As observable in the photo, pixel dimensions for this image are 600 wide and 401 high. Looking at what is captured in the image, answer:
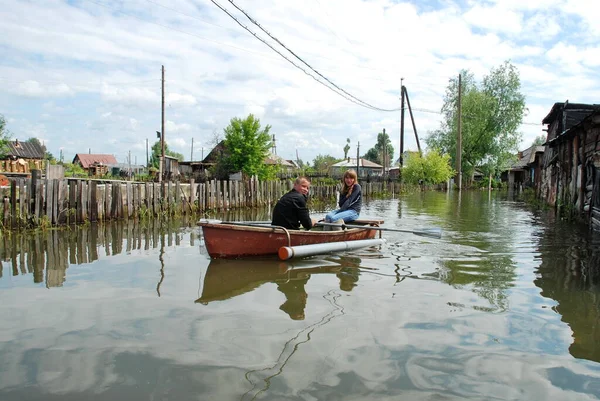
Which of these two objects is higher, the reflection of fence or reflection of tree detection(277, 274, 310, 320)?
the reflection of fence

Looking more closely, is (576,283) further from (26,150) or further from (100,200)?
(26,150)

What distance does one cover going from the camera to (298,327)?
5.03 meters

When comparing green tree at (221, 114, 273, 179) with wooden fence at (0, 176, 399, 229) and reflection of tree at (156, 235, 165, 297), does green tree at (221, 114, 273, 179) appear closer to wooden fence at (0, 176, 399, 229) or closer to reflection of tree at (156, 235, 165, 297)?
wooden fence at (0, 176, 399, 229)

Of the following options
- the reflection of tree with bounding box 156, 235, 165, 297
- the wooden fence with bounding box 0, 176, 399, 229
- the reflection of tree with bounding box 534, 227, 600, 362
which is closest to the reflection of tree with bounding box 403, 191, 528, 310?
the reflection of tree with bounding box 534, 227, 600, 362

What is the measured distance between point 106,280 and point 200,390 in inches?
160

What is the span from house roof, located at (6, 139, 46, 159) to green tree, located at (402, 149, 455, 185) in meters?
37.6

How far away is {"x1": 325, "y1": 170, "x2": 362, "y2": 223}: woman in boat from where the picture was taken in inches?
417

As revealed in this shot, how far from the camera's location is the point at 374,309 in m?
5.73

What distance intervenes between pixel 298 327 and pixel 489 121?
171 feet

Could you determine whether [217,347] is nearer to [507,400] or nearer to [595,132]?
[507,400]

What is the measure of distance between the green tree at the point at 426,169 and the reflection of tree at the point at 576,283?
34.6 meters

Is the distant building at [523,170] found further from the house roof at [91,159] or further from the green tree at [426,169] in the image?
the house roof at [91,159]

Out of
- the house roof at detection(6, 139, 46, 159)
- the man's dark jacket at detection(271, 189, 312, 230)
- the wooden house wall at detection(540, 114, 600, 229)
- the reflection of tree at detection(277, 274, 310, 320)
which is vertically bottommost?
the reflection of tree at detection(277, 274, 310, 320)

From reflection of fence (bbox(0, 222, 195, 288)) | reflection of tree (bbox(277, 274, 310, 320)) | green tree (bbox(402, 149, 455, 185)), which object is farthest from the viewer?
green tree (bbox(402, 149, 455, 185))
